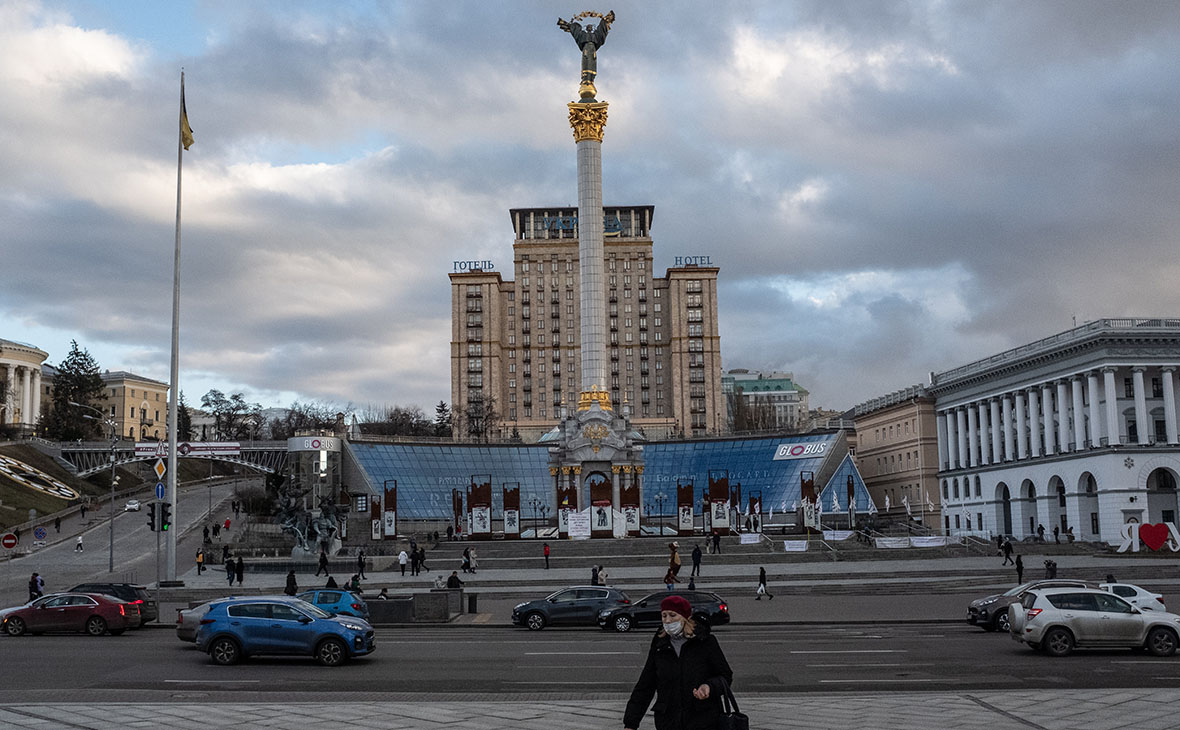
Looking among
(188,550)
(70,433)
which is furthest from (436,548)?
(70,433)

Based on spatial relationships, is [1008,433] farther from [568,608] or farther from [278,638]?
[278,638]

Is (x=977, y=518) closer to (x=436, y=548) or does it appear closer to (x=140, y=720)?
(x=436, y=548)

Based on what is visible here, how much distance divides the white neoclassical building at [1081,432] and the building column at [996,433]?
4.0 inches

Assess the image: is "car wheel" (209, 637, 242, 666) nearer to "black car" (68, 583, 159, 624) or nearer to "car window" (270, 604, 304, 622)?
"car window" (270, 604, 304, 622)

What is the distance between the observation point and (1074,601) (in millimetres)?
23312

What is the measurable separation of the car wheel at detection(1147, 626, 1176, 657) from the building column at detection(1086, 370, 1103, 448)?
181 feet

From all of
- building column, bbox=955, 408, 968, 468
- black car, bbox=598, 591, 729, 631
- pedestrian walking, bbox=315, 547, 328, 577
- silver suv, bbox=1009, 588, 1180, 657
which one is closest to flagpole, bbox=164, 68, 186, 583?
pedestrian walking, bbox=315, 547, 328, 577

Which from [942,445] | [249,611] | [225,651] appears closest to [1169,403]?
[942,445]

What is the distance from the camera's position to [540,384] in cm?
15962

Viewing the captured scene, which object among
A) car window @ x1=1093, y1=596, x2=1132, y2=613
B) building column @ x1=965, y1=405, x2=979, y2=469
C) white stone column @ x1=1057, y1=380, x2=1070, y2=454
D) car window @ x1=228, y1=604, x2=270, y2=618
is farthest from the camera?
building column @ x1=965, y1=405, x2=979, y2=469

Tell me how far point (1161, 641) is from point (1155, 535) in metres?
44.2

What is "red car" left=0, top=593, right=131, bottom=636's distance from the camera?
95.1 ft

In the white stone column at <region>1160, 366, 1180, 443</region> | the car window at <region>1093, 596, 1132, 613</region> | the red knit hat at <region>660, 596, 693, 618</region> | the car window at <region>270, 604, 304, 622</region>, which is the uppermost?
the white stone column at <region>1160, 366, 1180, 443</region>

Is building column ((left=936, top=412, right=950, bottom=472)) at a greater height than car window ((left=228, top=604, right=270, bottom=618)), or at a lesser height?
greater
